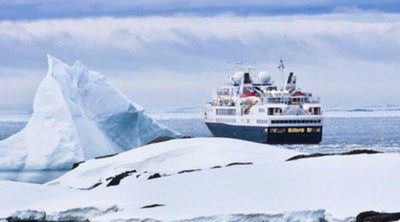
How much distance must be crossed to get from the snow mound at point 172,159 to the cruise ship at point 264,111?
148 feet

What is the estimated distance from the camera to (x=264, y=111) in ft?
295

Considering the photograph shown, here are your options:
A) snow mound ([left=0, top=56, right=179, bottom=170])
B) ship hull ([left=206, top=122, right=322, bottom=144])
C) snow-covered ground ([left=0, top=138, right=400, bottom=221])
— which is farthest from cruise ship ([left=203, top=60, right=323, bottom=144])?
snow-covered ground ([left=0, top=138, right=400, bottom=221])

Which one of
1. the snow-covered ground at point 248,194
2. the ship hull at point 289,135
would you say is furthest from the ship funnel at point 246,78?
the snow-covered ground at point 248,194

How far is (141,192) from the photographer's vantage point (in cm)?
3072

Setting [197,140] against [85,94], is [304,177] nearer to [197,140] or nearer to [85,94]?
[197,140]

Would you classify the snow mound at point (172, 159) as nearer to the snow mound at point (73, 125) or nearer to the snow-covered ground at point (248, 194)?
the snow-covered ground at point (248, 194)

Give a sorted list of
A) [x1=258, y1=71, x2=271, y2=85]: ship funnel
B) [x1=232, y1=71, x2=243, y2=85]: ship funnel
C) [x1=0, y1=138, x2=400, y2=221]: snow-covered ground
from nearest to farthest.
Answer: [x1=0, y1=138, x2=400, y2=221]: snow-covered ground < [x1=258, y1=71, x2=271, y2=85]: ship funnel < [x1=232, y1=71, x2=243, y2=85]: ship funnel

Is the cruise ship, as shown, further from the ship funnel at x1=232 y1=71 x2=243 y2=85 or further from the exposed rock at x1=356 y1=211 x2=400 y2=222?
the exposed rock at x1=356 y1=211 x2=400 y2=222

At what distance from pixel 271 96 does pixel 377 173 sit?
61.7 m

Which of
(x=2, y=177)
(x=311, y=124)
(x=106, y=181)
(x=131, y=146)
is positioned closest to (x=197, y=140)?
(x=106, y=181)

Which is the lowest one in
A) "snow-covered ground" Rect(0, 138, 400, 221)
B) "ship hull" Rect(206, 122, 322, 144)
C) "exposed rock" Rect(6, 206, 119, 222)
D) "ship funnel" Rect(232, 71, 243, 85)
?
"ship hull" Rect(206, 122, 322, 144)

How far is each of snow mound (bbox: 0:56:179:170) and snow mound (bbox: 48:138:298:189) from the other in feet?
23.3

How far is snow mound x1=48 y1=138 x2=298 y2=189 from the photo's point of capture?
3903 centimetres

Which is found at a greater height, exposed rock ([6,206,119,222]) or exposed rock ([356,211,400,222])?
exposed rock ([356,211,400,222])
